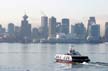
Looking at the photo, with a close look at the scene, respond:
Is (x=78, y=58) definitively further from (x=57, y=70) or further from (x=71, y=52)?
(x=57, y=70)

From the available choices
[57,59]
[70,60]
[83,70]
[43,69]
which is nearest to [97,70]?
[83,70]

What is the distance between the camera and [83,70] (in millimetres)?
76500

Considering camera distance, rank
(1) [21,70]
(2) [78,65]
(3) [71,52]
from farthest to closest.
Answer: (3) [71,52]
(2) [78,65]
(1) [21,70]

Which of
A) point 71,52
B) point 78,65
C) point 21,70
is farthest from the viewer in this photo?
point 71,52

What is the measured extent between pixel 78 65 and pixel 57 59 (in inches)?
520

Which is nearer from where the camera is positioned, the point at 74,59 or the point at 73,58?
the point at 74,59

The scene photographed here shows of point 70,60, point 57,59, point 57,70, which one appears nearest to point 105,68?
point 57,70

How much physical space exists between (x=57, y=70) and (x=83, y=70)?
169 inches

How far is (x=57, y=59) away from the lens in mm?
98250

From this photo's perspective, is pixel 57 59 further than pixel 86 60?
Yes

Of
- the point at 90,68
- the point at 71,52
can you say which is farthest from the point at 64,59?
the point at 90,68

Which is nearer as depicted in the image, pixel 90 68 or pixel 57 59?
pixel 90 68

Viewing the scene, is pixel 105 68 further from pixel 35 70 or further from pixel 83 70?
pixel 35 70

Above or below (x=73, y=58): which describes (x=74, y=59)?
below
